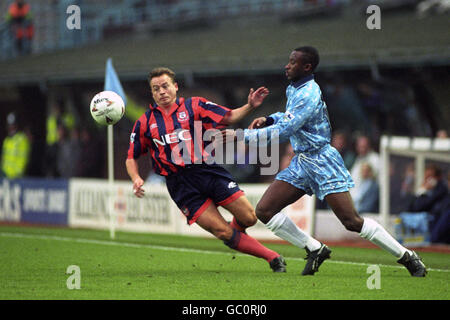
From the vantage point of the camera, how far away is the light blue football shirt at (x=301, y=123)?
28.5 ft

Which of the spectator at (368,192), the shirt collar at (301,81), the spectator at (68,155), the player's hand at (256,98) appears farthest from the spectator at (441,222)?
the spectator at (68,155)

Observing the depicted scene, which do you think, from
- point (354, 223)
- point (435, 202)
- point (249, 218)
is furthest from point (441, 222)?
point (354, 223)

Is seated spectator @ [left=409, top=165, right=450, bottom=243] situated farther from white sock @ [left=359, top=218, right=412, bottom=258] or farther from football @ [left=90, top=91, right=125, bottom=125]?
football @ [left=90, top=91, right=125, bottom=125]

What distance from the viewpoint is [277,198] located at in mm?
9148

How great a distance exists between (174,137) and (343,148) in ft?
27.2

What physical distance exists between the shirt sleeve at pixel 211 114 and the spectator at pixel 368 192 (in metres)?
6.79

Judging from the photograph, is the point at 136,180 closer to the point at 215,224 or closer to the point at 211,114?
the point at 215,224

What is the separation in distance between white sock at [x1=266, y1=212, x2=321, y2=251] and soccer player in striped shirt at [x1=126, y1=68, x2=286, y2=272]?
29 centimetres

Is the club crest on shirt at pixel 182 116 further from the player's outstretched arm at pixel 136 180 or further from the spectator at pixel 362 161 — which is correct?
the spectator at pixel 362 161

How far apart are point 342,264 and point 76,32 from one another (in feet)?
63.7

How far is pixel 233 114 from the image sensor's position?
9.12m

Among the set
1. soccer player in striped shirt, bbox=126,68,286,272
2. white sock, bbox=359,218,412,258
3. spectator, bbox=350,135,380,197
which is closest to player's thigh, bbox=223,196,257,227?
soccer player in striped shirt, bbox=126,68,286,272
